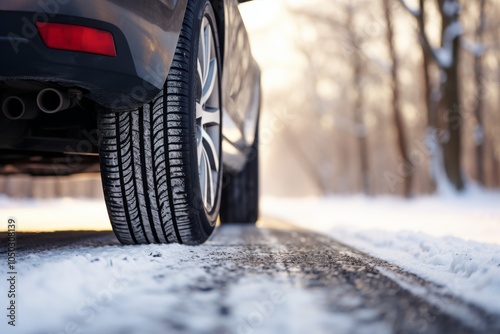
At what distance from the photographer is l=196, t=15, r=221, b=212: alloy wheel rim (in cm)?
231

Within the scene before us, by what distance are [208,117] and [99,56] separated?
865mm

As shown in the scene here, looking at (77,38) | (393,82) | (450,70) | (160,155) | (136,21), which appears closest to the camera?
(77,38)

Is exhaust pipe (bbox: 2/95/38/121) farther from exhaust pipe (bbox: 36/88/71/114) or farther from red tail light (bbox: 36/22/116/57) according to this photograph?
red tail light (bbox: 36/22/116/57)

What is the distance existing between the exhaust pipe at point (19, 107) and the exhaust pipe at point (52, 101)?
90mm

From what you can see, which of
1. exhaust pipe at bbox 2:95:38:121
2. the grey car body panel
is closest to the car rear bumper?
the grey car body panel

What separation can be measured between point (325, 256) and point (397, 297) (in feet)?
2.73

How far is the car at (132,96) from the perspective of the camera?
164cm

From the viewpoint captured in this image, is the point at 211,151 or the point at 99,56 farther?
the point at 211,151

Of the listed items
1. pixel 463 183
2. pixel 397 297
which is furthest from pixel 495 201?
pixel 397 297

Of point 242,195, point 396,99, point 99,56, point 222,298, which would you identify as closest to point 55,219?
point 242,195

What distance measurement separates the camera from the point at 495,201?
31.7ft

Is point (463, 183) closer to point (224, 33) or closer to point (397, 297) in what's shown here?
→ point (224, 33)

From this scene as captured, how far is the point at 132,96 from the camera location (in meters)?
1.85

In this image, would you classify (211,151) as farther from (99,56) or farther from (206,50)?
(99,56)
